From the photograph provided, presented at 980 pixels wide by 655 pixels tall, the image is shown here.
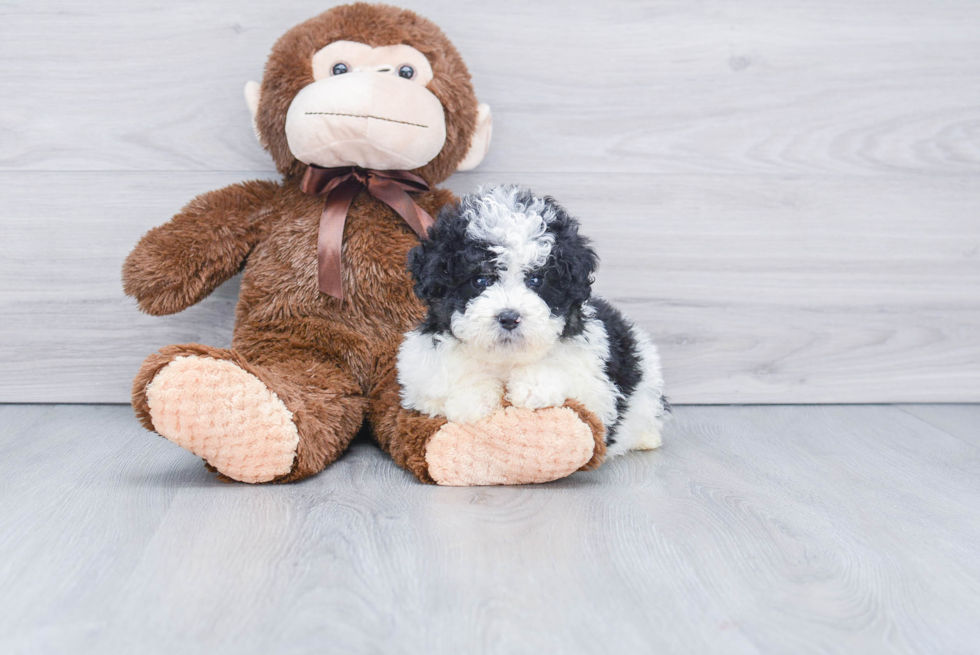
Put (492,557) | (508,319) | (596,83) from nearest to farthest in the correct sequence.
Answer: (492,557) → (508,319) → (596,83)

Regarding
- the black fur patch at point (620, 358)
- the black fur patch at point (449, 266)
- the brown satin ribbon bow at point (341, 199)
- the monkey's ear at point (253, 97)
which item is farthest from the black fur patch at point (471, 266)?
the monkey's ear at point (253, 97)

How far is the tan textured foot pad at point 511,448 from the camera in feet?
3.26

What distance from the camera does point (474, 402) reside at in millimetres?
1020

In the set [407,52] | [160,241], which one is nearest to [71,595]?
[160,241]

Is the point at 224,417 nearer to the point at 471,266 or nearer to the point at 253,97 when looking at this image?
the point at 471,266

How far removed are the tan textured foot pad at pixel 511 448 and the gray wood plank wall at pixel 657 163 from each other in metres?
0.54

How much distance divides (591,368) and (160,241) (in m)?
0.68

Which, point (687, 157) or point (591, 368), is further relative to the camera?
point (687, 157)

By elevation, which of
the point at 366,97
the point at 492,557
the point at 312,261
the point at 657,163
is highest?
the point at 366,97

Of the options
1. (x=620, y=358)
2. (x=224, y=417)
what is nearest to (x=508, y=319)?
(x=620, y=358)

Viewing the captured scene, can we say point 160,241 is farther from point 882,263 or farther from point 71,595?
point 882,263

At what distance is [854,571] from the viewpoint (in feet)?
2.62

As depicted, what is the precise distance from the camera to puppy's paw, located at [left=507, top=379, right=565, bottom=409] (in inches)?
39.6

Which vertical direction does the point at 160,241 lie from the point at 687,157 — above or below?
below
